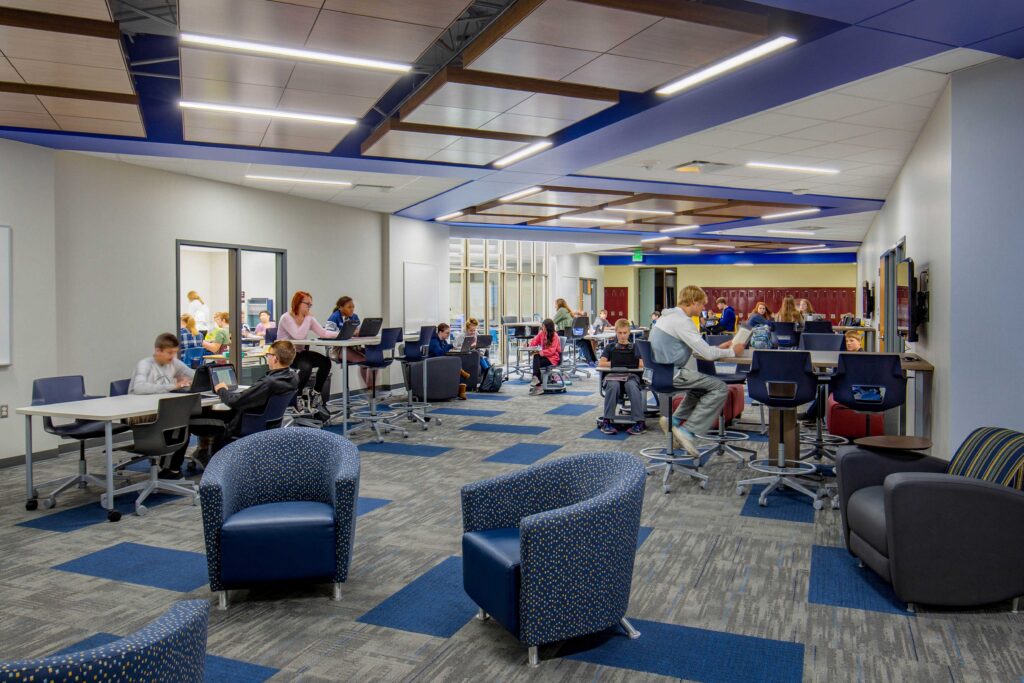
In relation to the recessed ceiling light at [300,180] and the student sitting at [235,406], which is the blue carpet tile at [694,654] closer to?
the student sitting at [235,406]

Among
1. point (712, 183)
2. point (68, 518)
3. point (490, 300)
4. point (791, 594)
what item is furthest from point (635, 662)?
point (490, 300)

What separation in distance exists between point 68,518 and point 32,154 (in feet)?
12.6

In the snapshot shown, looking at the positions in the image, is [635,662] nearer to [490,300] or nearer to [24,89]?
[24,89]

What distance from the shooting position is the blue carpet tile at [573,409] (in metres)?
10.0

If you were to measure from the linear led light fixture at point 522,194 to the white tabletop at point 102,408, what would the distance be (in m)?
5.71

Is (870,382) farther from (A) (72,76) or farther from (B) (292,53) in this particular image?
(A) (72,76)

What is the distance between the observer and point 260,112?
6.18 meters

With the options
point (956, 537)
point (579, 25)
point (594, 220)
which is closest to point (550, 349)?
point (594, 220)

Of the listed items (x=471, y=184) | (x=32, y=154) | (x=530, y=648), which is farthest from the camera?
(x=471, y=184)

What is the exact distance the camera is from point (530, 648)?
117 inches

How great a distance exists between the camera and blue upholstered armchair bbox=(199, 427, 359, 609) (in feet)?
11.4

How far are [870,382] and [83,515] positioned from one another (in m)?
5.80

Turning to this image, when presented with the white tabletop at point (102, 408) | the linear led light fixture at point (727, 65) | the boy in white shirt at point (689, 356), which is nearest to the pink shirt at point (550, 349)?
the boy in white shirt at point (689, 356)

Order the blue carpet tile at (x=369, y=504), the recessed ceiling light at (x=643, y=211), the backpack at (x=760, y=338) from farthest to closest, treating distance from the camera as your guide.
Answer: the recessed ceiling light at (x=643, y=211) < the backpack at (x=760, y=338) < the blue carpet tile at (x=369, y=504)
